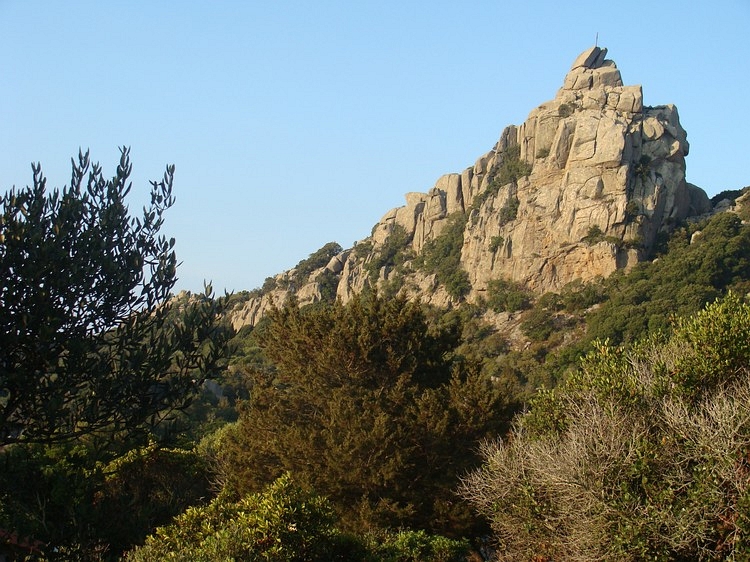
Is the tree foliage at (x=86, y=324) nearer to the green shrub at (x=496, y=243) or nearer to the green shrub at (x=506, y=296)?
the green shrub at (x=506, y=296)

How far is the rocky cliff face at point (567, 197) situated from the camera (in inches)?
2608

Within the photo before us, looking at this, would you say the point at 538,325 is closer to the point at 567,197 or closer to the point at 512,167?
the point at 567,197

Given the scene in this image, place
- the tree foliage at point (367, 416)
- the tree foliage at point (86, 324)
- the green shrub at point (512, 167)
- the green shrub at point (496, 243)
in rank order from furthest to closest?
1. the green shrub at point (512, 167)
2. the green shrub at point (496, 243)
3. the tree foliage at point (367, 416)
4. the tree foliage at point (86, 324)

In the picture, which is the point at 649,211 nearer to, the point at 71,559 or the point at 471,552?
the point at 471,552

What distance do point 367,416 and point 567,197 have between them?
52167 mm

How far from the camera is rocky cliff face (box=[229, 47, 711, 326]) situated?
66250mm

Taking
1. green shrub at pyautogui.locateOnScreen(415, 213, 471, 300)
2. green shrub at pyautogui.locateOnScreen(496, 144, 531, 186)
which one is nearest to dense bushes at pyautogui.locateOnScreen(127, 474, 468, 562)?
green shrub at pyautogui.locateOnScreen(415, 213, 471, 300)

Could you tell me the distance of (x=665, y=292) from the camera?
56.8 metres

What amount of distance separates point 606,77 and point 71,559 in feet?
264

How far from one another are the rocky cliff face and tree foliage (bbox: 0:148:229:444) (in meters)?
58.5

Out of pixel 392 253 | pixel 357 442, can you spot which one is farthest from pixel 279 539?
pixel 392 253

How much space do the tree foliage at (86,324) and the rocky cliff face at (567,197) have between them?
58.5 meters

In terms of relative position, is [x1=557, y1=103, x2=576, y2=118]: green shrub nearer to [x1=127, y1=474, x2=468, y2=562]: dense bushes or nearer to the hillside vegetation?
the hillside vegetation

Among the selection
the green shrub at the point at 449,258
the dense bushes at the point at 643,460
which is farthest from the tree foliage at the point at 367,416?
the green shrub at the point at 449,258
